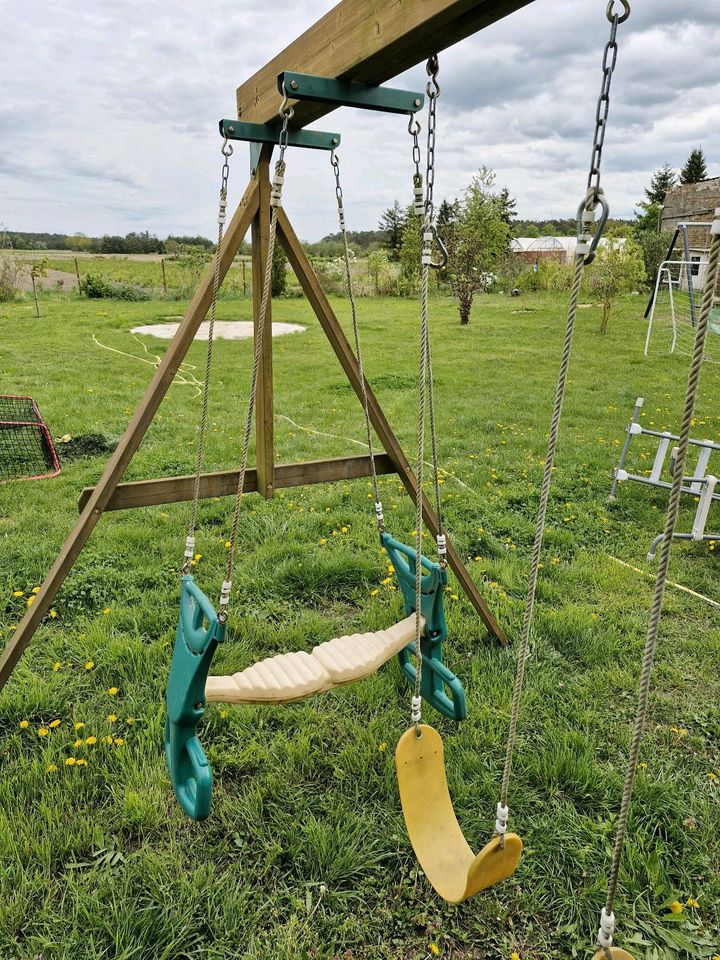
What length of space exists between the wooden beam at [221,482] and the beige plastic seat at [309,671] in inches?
30.3

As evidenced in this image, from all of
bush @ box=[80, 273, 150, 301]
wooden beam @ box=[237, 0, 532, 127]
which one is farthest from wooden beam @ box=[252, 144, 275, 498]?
bush @ box=[80, 273, 150, 301]

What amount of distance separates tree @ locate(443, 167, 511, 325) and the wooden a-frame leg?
39.3 feet

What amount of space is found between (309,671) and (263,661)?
17 cm

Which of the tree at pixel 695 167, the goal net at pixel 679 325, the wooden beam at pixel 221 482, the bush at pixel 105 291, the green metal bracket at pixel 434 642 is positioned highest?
the tree at pixel 695 167

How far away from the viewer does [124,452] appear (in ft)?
7.74

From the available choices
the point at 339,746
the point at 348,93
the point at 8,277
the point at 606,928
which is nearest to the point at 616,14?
the point at 348,93

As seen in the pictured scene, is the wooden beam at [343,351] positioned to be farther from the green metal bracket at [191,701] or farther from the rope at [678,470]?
the rope at [678,470]

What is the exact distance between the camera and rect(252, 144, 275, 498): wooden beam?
2402 millimetres

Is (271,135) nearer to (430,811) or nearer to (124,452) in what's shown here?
(124,452)

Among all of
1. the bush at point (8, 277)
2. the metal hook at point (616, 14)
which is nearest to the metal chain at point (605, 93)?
the metal hook at point (616, 14)

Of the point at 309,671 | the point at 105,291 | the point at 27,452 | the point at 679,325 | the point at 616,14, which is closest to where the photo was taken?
the point at 616,14

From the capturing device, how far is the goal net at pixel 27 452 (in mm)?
4988

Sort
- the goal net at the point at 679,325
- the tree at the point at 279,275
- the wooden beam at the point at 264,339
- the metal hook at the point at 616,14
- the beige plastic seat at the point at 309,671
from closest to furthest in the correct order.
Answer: the metal hook at the point at 616,14, the beige plastic seat at the point at 309,671, the wooden beam at the point at 264,339, the goal net at the point at 679,325, the tree at the point at 279,275

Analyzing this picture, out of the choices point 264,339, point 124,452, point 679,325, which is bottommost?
point 124,452
